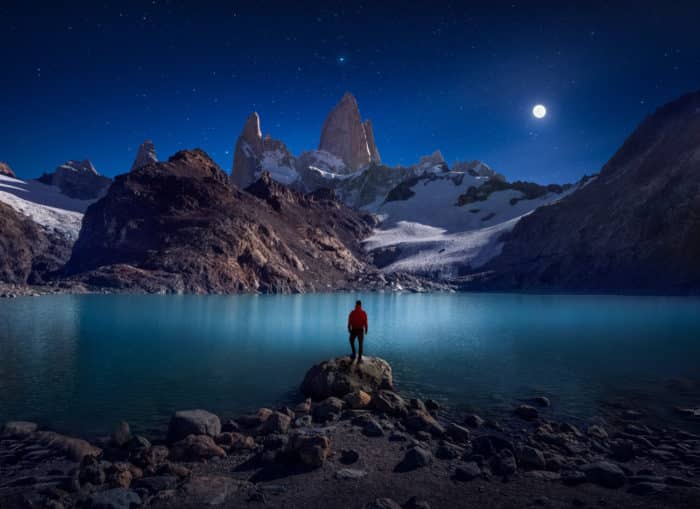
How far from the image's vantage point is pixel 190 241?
10312cm

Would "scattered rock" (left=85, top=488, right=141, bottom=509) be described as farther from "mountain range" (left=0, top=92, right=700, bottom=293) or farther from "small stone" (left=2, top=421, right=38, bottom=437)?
"mountain range" (left=0, top=92, right=700, bottom=293)

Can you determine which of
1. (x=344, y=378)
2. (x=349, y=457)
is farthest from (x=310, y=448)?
(x=344, y=378)

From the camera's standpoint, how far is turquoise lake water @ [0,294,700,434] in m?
16.4

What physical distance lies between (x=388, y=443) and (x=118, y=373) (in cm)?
1513

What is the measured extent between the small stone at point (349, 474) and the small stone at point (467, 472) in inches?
85.0

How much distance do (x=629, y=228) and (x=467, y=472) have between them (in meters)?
119

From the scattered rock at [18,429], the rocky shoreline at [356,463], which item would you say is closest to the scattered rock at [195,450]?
the rocky shoreline at [356,463]

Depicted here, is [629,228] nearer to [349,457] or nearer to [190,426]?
[349,457]

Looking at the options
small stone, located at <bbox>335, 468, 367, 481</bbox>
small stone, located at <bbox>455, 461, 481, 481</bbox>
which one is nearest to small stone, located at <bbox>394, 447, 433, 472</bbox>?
small stone, located at <bbox>455, 461, 481, 481</bbox>

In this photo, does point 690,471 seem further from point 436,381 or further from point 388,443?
point 436,381

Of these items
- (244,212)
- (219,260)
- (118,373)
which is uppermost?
(244,212)

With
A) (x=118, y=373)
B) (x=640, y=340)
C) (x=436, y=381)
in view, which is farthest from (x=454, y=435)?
(x=640, y=340)

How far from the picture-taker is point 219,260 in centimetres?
10212

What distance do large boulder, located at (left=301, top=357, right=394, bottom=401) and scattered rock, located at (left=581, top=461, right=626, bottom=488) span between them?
847cm
